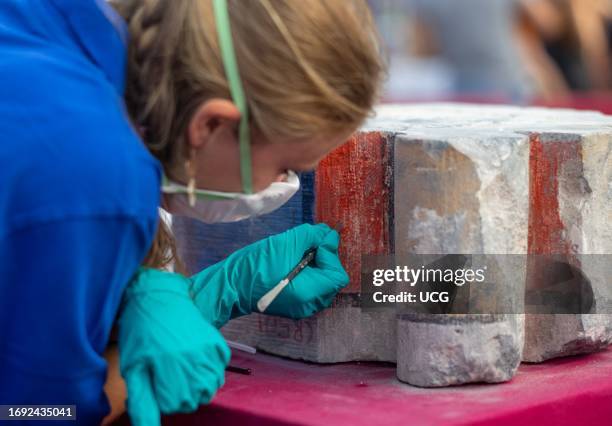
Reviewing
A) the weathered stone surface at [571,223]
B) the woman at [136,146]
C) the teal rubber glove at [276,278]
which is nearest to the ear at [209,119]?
the woman at [136,146]

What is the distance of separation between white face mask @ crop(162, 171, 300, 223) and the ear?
0.09 meters

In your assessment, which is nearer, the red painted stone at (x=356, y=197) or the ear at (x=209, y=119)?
the ear at (x=209, y=119)

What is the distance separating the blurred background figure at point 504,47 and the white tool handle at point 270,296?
370 centimetres

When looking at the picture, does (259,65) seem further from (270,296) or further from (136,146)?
(270,296)

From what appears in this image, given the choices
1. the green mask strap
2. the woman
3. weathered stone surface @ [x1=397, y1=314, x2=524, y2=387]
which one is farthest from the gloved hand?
weathered stone surface @ [x1=397, y1=314, x2=524, y2=387]

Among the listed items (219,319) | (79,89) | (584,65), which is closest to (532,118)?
(219,319)

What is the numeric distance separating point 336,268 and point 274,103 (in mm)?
514

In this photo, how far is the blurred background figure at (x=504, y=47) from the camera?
5.45m

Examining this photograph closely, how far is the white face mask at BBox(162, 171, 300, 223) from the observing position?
1.56 m

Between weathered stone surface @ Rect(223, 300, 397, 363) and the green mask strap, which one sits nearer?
the green mask strap

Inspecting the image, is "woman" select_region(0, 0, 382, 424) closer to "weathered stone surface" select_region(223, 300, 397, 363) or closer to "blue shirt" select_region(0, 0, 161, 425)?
"blue shirt" select_region(0, 0, 161, 425)

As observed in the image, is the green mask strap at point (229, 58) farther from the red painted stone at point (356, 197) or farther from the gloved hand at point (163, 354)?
the red painted stone at point (356, 197)

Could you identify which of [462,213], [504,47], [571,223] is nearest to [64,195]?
[462,213]

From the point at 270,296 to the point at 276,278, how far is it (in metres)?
0.04
